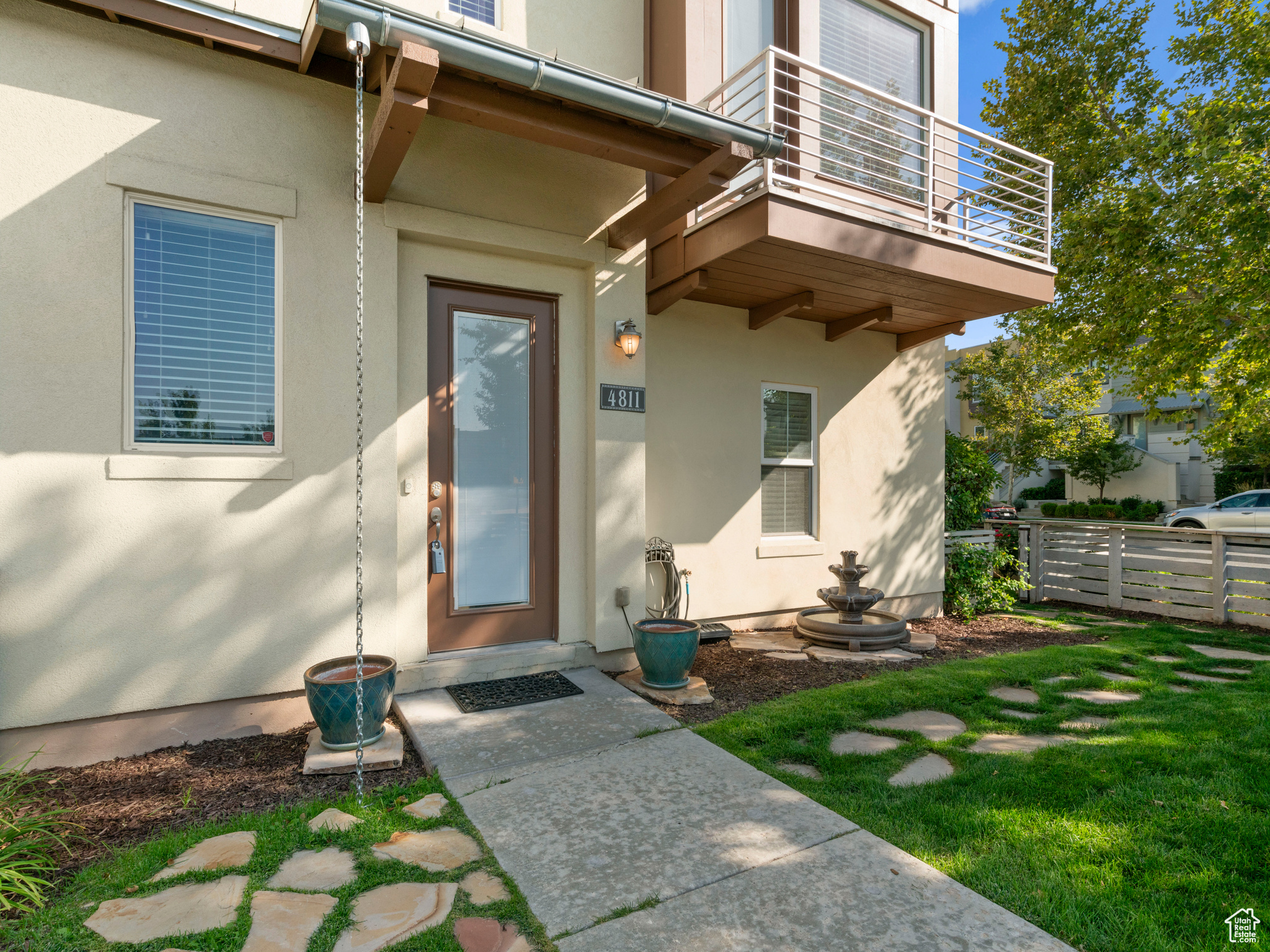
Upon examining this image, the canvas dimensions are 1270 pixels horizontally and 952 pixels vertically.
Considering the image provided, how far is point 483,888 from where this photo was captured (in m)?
2.29

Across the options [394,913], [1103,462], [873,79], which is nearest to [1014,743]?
[394,913]

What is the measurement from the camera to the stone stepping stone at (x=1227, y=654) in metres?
5.48

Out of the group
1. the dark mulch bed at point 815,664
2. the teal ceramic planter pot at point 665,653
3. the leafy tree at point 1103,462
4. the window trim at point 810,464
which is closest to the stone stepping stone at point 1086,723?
the dark mulch bed at point 815,664

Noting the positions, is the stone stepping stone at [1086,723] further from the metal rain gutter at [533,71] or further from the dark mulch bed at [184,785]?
the metal rain gutter at [533,71]

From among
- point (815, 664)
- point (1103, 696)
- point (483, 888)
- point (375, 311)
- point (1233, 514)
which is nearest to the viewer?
point (483, 888)

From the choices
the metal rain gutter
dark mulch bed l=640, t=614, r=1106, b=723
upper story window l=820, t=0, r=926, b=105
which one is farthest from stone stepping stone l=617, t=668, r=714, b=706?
upper story window l=820, t=0, r=926, b=105

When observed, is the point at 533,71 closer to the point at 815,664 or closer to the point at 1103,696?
the point at 815,664

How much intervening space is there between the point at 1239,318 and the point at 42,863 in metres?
11.8

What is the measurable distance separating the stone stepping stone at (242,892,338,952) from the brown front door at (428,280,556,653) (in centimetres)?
218

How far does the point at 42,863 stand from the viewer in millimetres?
2412

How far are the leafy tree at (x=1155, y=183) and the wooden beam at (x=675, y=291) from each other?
637 centimetres

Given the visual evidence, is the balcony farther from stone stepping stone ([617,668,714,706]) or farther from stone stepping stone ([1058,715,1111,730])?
stone stepping stone ([1058,715,1111,730])

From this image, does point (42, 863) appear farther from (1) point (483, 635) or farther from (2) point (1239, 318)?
(2) point (1239, 318)

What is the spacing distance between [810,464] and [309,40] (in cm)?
537
